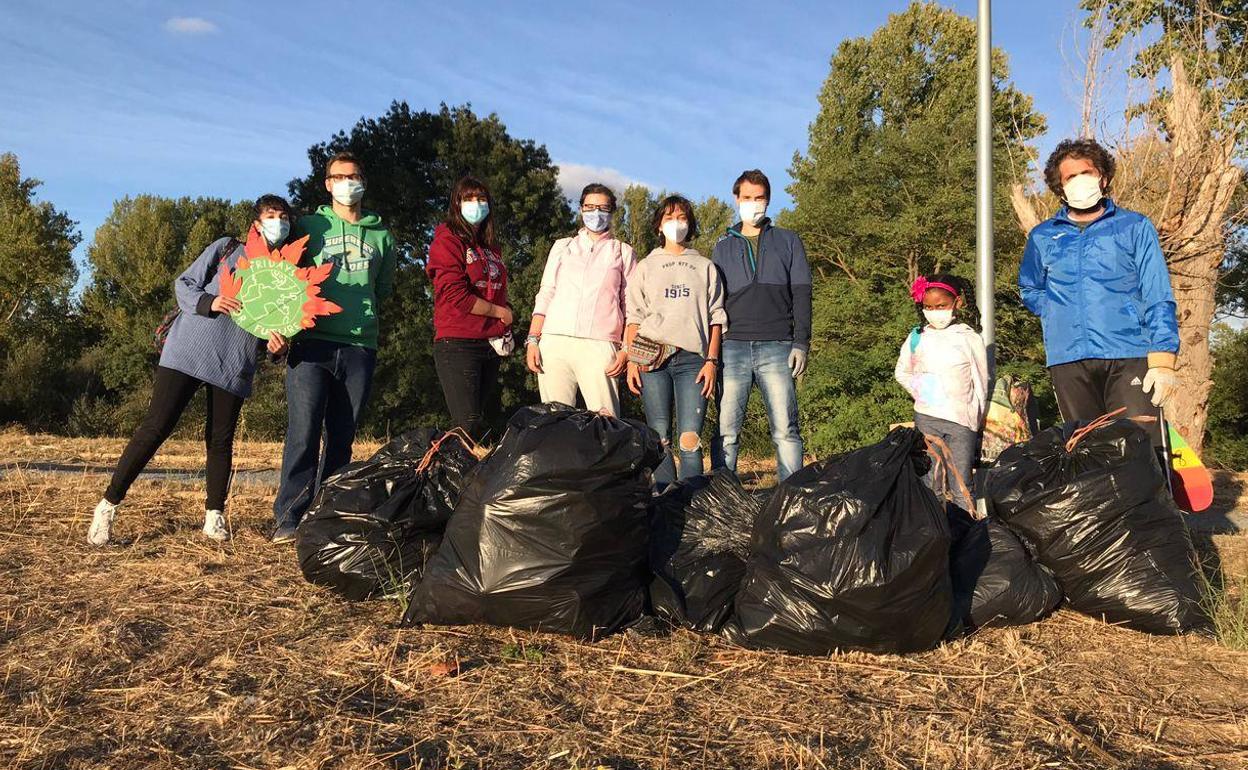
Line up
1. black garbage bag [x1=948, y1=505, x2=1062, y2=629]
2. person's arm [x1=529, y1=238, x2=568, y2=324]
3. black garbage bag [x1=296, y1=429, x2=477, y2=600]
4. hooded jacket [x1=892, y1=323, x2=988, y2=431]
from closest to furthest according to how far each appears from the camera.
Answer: black garbage bag [x1=948, y1=505, x2=1062, y2=629], black garbage bag [x1=296, y1=429, x2=477, y2=600], person's arm [x1=529, y1=238, x2=568, y2=324], hooded jacket [x1=892, y1=323, x2=988, y2=431]

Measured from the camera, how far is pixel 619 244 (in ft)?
15.0

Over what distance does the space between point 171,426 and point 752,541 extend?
2944 mm

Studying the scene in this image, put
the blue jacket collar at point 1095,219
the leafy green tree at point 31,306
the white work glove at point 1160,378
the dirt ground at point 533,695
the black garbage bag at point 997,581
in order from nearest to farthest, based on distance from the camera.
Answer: the dirt ground at point 533,695
the black garbage bag at point 997,581
the white work glove at point 1160,378
the blue jacket collar at point 1095,219
the leafy green tree at point 31,306

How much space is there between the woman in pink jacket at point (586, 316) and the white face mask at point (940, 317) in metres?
1.69

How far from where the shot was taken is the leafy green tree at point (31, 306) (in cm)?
2392

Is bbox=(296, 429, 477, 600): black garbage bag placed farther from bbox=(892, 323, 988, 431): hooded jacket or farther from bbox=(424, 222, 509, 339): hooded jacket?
bbox=(892, 323, 988, 431): hooded jacket

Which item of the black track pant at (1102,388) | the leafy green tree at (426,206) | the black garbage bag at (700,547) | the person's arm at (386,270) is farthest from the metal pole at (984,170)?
the leafy green tree at (426,206)

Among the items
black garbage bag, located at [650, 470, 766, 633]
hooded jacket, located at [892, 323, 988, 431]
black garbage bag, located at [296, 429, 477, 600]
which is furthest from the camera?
hooded jacket, located at [892, 323, 988, 431]

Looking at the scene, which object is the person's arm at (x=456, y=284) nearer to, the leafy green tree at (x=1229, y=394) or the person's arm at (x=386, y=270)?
the person's arm at (x=386, y=270)

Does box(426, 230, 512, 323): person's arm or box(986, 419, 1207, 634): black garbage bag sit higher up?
box(426, 230, 512, 323): person's arm

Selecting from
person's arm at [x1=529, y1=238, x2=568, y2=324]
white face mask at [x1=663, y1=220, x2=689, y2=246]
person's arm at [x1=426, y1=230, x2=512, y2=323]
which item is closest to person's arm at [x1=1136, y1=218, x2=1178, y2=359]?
white face mask at [x1=663, y1=220, x2=689, y2=246]

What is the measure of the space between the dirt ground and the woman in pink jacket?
151 cm

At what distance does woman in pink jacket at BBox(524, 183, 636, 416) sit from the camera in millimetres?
4359

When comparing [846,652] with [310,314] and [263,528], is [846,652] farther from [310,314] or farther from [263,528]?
[263,528]
